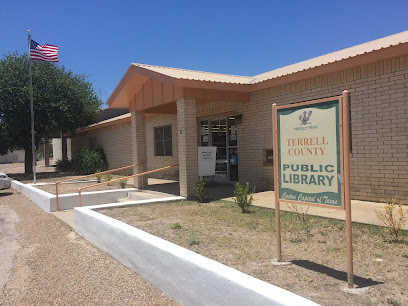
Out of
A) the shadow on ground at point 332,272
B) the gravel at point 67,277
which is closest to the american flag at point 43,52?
the gravel at point 67,277

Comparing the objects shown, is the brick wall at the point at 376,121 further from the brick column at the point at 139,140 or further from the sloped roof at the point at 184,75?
the brick column at the point at 139,140

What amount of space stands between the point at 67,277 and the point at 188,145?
15.9 feet

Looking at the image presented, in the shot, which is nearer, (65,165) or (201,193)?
(201,193)

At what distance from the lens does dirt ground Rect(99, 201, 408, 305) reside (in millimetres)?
3307

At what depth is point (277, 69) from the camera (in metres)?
12.1

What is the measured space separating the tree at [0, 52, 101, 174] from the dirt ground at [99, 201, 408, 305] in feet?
→ 49.5

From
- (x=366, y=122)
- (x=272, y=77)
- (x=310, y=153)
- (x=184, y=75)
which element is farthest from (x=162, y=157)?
(x=310, y=153)

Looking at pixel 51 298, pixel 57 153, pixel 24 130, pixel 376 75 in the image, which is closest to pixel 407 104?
pixel 376 75

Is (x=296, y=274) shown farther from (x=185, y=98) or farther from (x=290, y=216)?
(x=185, y=98)

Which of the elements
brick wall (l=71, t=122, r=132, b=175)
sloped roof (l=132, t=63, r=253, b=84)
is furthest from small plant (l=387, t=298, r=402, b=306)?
brick wall (l=71, t=122, r=132, b=175)

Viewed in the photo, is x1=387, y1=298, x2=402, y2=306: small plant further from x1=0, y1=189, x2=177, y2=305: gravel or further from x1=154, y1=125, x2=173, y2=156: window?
x1=154, y1=125, x2=173, y2=156: window

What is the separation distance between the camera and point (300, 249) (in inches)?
180

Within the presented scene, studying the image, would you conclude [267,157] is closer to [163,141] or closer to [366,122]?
[366,122]

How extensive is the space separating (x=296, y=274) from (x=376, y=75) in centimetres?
527
